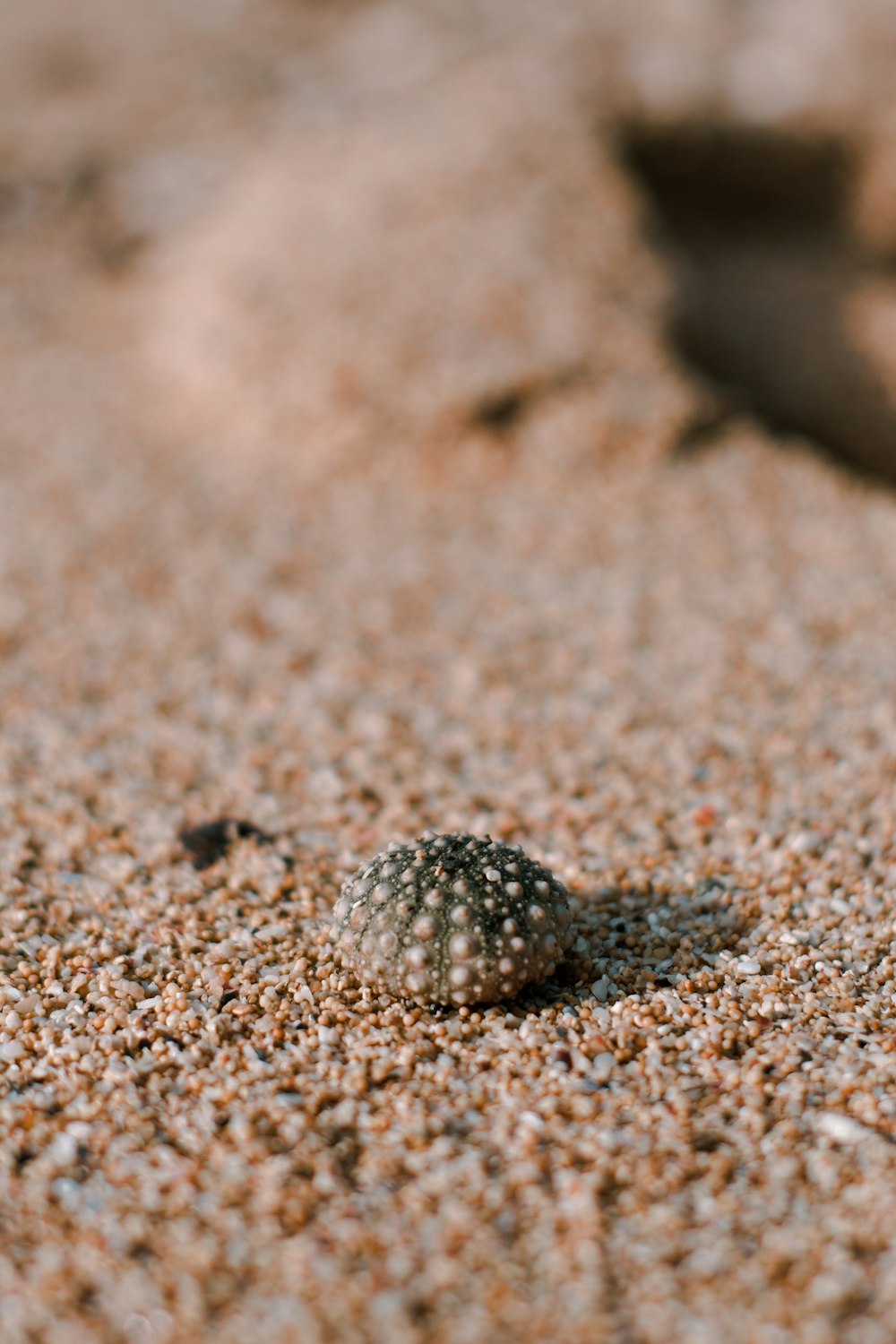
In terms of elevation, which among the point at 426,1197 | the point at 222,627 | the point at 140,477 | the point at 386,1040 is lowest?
the point at 426,1197

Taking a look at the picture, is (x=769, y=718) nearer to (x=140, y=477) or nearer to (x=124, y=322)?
(x=140, y=477)

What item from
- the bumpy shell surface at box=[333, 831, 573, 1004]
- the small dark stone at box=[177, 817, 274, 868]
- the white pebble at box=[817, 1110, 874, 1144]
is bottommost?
the white pebble at box=[817, 1110, 874, 1144]

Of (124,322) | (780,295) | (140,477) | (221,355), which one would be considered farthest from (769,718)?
(124,322)

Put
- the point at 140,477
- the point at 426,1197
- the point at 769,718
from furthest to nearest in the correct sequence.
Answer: the point at 140,477 → the point at 769,718 → the point at 426,1197

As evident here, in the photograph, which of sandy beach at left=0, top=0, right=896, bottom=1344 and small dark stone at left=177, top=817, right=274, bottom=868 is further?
small dark stone at left=177, top=817, right=274, bottom=868

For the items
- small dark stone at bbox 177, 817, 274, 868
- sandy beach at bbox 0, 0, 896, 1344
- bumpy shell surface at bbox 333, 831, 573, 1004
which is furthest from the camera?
small dark stone at bbox 177, 817, 274, 868

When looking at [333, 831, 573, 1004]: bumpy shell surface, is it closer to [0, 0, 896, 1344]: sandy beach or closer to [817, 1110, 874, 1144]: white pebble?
[0, 0, 896, 1344]: sandy beach

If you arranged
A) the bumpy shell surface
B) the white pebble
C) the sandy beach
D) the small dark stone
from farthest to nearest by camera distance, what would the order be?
the small dark stone → the bumpy shell surface → the white pebble → the sandy beach

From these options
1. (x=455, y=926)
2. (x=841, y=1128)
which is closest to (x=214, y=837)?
(x=455, y=926)

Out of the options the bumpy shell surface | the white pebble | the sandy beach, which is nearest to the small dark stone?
the sandy beach
